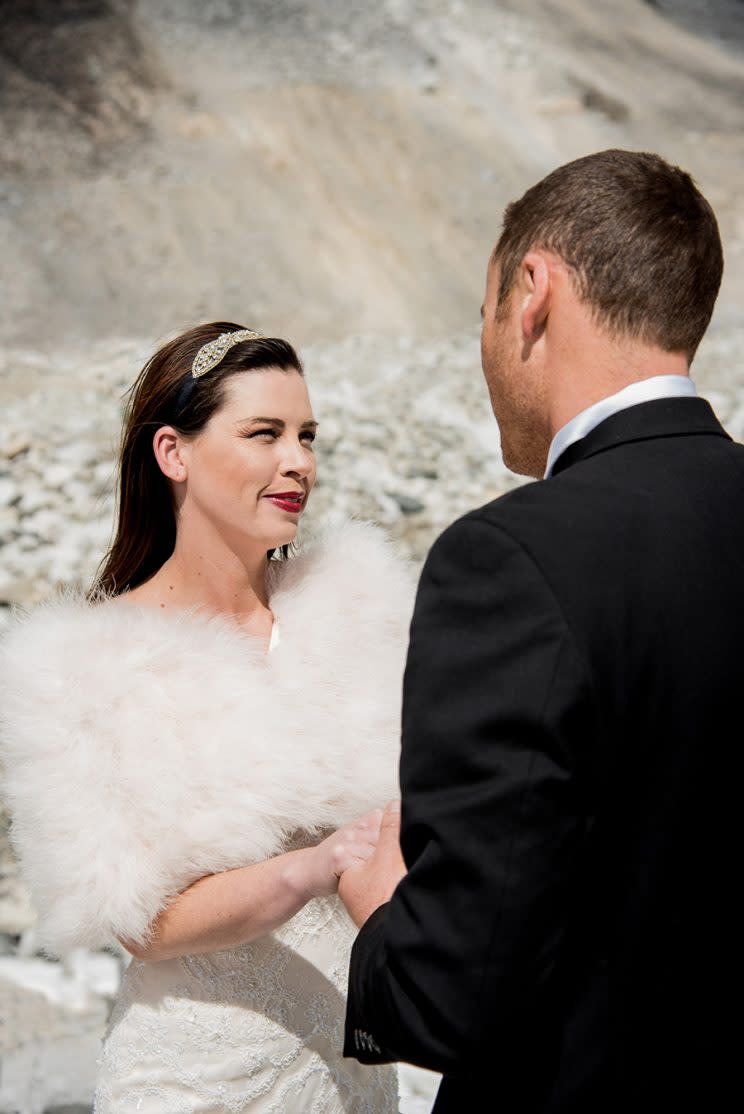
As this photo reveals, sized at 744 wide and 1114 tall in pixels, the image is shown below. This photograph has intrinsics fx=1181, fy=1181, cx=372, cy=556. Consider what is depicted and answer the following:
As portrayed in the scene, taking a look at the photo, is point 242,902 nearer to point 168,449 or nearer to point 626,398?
point 168,449

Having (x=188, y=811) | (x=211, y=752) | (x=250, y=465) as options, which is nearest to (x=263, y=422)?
(x=250, y=465)

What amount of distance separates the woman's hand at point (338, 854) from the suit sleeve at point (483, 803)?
0.57 metres

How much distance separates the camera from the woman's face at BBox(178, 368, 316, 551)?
236cm

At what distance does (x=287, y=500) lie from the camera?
240 centimetres

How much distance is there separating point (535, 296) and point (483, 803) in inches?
26.4

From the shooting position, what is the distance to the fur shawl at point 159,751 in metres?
2.08

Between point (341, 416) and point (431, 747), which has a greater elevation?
point (431, 747)

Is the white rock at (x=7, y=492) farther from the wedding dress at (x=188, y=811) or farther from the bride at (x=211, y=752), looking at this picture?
the wedding dress at (x=188, y=811)

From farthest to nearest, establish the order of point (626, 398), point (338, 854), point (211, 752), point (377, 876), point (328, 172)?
point (328, 172), point (211, 752), point (338, 854), point (377, 876), point (626, 398)

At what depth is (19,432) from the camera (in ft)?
31.6

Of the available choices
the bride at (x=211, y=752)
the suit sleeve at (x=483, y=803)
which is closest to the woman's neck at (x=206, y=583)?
the bride at (x=211, y=752)

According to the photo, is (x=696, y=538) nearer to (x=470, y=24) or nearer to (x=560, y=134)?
(x=560, y=134)

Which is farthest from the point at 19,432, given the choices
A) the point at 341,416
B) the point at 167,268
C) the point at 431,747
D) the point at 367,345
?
the point at 431,747

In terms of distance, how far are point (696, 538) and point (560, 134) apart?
59.5ft
